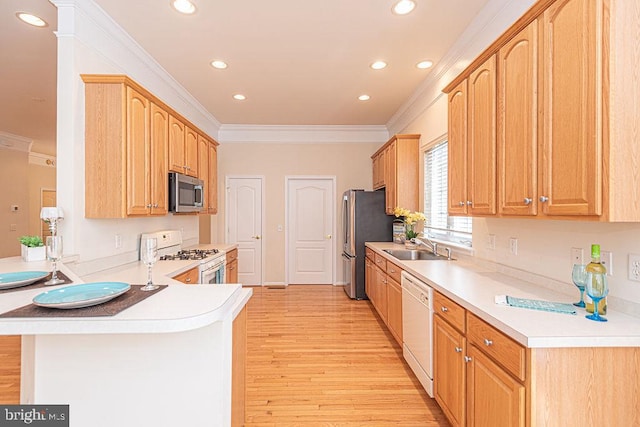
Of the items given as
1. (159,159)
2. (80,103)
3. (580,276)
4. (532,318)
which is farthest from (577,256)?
(80,103)

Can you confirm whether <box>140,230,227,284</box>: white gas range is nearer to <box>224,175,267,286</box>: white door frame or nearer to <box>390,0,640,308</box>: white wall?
<box>224,175,267,286</box>: white door frame

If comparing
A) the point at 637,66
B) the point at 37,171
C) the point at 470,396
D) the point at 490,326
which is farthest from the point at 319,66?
the point at 37,171

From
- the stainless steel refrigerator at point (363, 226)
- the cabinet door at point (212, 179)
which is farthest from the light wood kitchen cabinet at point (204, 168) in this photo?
the stainless steel refrigerator at point (363, 226)

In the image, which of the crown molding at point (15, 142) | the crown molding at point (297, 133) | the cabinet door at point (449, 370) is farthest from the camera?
the crown molding at point (15, 142)

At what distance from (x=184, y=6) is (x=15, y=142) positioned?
635 cm

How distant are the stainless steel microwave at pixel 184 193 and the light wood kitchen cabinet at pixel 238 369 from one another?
192 cm

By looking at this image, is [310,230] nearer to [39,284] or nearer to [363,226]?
[363,226]

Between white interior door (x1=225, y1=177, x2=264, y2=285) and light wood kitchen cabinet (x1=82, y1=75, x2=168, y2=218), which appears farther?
white interior door (x1=225, y1=177, x2=264, y2=285)

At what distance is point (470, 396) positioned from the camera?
167cm

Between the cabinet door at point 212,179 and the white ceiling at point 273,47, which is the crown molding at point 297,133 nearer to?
the white ceiling at point 273,47

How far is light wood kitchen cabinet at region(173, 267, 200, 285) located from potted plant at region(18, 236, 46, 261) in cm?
92

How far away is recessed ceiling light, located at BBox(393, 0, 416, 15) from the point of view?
2.38 metres

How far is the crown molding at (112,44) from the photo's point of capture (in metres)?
2.33

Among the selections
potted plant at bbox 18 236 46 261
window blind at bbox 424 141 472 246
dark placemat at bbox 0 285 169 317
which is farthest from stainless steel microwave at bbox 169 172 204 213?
window blind at bbox 424 141 472 246
